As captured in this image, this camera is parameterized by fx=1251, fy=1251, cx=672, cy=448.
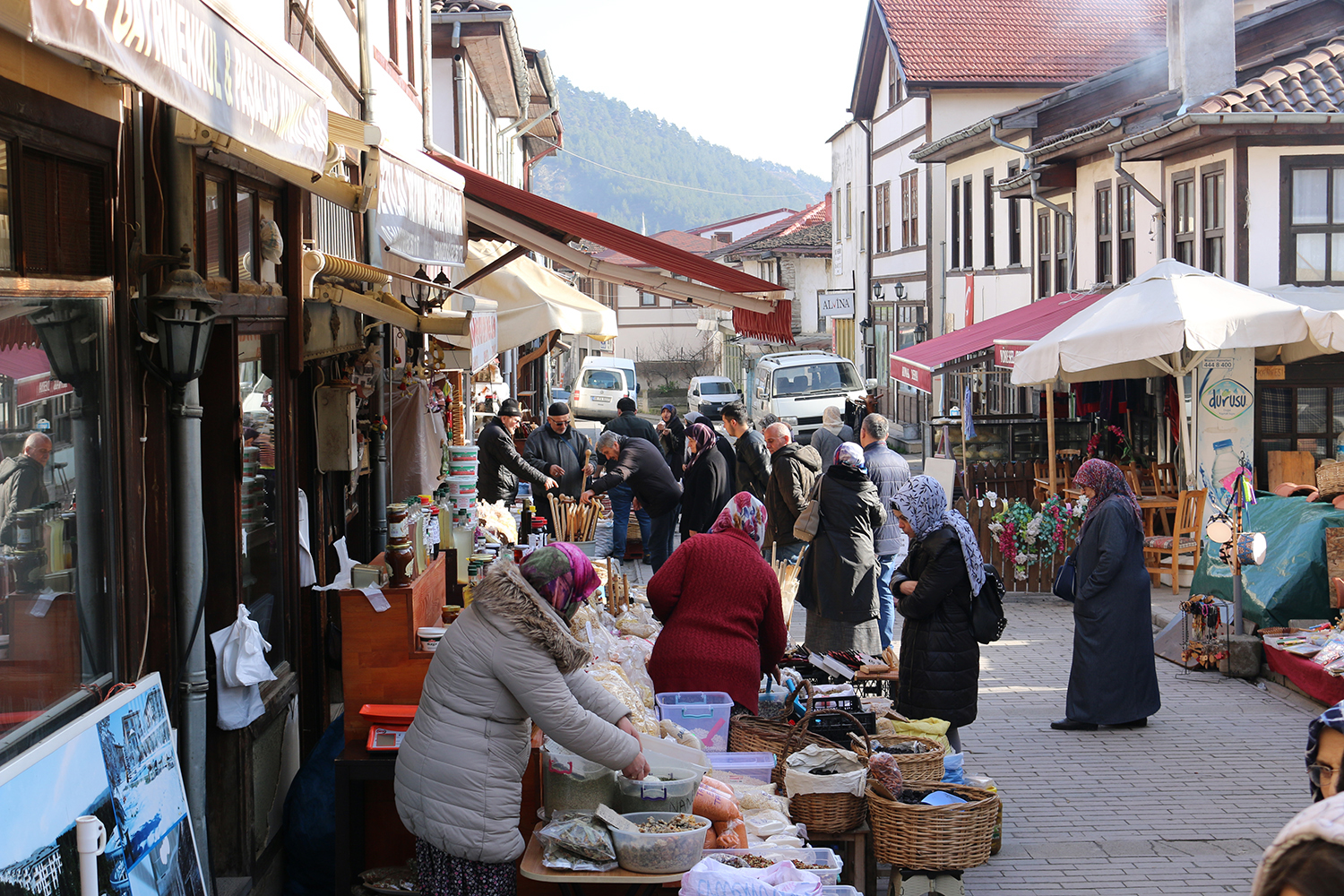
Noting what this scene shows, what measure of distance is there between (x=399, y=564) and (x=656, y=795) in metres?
1.72

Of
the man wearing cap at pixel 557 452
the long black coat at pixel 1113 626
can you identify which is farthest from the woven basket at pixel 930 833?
the man wearing cap at pixel 557 452

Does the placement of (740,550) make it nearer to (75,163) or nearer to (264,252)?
(264,252)

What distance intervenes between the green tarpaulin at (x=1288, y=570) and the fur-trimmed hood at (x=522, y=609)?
754 centimetres

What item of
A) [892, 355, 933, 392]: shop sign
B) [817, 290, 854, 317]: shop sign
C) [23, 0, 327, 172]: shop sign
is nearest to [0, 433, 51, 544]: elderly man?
[23, 0, 327, 172]: shop sign

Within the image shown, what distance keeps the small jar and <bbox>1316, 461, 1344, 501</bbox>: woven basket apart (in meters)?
8.18

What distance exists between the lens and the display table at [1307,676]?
28.9 feet

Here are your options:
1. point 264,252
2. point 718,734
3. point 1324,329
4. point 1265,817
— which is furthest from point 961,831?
point 1324,329

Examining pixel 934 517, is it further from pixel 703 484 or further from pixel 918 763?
pixel 703 484

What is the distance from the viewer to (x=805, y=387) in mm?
28969

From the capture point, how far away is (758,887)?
13.3 ft

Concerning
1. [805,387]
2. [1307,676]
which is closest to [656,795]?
[1307,676]

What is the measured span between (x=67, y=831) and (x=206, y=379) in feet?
7.60

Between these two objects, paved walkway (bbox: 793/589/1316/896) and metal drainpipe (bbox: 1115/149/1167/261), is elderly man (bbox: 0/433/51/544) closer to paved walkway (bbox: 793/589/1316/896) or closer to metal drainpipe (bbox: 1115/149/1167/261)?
paved walkway (bbox: 793/589/1316/896)

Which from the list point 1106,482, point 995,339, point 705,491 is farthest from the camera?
point 995,339
